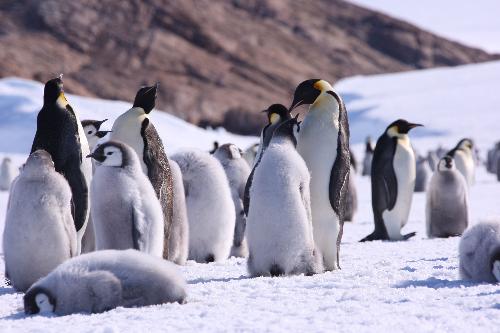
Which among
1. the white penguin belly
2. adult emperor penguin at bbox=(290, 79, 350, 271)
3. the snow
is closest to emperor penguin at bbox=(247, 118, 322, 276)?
the snow

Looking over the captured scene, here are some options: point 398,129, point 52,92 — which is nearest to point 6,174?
point 398,129

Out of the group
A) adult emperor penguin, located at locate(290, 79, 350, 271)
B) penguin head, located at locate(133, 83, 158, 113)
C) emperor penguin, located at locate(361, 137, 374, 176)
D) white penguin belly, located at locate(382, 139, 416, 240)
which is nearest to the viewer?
adult emperor penguin, located at locate(290, 79, 350, 271)

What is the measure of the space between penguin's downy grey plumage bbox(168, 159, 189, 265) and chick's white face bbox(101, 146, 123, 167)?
4.24ft

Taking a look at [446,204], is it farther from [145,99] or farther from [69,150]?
[69,150]

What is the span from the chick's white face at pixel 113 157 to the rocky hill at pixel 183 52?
37783mm

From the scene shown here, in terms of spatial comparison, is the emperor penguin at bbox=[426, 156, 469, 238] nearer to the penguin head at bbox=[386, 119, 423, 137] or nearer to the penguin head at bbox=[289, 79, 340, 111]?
the penguin head at bbox=[386, 119, 423, 137]

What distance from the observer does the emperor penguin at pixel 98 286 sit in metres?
3.81

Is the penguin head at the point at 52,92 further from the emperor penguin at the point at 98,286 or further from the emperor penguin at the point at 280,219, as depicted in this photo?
the emperor penguin at the point at 98,286

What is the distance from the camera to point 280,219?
5.00 meters

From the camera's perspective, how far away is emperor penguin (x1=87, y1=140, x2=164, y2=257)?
4.74 metres

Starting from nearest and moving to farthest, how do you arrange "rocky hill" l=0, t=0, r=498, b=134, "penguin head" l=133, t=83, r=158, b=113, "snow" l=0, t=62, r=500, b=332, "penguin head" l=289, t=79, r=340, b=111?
"snow" l=0, t=62, r=500, b=332 < "penguin head" l=289, t=79, r=340, b=111 < "penguin head" l=133, t=83, r=158, b=113 < "rocky hill" l=0, t=0, r=498, b=134

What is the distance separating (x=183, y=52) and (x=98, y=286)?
47388 mm

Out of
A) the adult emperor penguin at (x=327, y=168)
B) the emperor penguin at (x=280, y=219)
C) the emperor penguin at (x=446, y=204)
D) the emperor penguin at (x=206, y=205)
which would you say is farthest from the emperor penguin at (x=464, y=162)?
the emperor penguin at (x=280, y=219)

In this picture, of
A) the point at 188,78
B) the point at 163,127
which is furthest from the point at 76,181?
the point at 188,78
